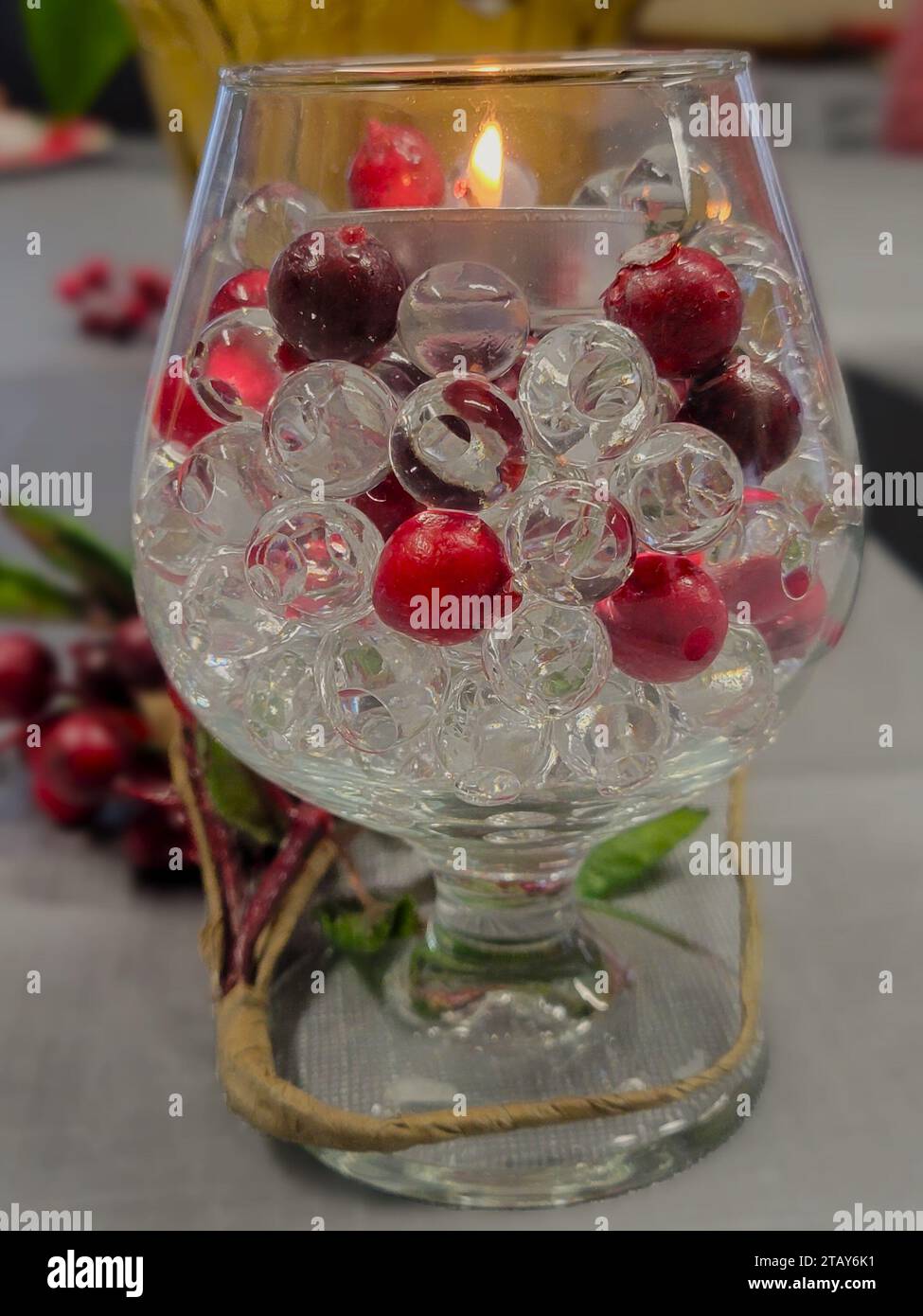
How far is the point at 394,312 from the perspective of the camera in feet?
1.18

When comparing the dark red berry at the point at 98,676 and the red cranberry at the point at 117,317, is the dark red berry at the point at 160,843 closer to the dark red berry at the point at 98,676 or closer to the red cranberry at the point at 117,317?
the dark red berry at the point at 98,676

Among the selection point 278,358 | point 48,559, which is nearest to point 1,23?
point 48,559

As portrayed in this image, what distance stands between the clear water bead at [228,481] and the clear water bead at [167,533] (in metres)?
0.02

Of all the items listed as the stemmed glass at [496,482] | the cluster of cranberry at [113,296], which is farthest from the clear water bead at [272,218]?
the cluster of cranberry at [113,296]

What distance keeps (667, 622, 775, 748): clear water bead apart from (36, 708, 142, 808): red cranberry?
278mm

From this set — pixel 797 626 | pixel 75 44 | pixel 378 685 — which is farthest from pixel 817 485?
pixel 75 44

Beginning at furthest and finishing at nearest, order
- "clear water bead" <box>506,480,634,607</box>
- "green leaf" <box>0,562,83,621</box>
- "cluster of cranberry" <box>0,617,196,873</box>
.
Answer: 1. "green leaf" <box>0,562,83,621</box>
2. "cluster of cranberry" <box>0,617,196,873</box>
3. "clear water bead" <box>506,480,634,607</box>

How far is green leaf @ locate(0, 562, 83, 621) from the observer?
66cm

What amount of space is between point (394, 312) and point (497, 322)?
0.03 m

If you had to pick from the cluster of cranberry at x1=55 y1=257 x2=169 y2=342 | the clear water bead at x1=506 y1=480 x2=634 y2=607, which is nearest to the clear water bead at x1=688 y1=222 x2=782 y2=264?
the clear water bead at x1=506 y1=480 x2=634 y2=607

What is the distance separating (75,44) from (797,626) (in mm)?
616

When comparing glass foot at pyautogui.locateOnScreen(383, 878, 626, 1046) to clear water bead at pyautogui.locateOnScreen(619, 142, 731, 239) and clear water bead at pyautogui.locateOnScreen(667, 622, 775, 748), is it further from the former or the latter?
clear water bead at pyautogui.locateOnScreen(619, 142, 731, 239)
